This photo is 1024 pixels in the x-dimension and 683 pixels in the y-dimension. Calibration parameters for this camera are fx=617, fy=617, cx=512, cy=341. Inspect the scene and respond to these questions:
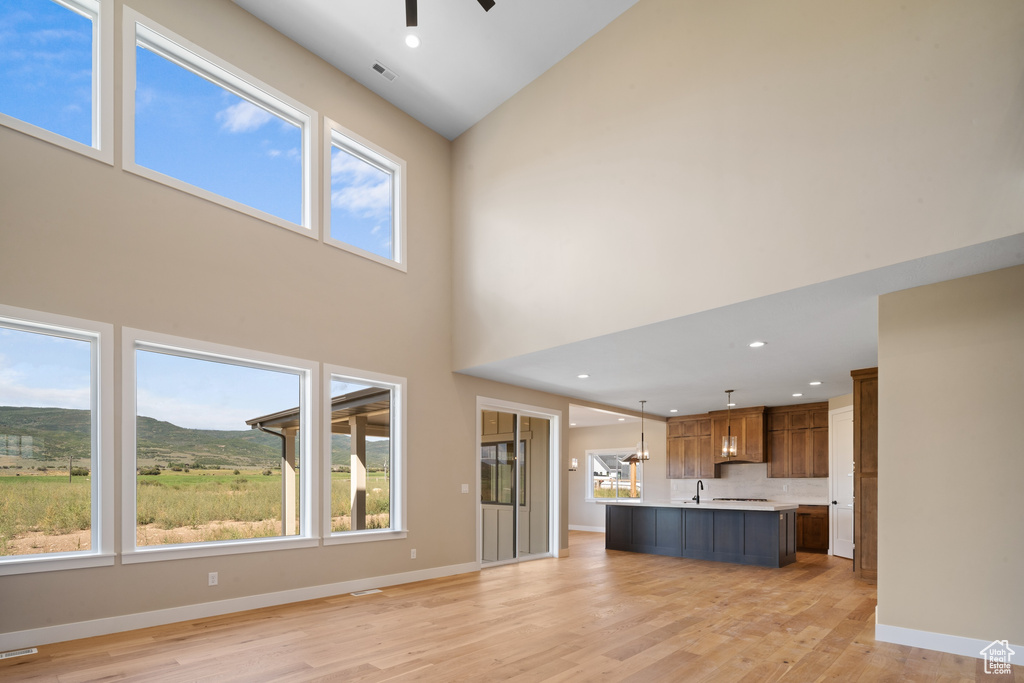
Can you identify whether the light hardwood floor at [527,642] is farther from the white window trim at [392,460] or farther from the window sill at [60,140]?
the window sill at [60,140]

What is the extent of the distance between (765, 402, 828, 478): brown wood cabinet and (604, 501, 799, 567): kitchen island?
1555 millimetres

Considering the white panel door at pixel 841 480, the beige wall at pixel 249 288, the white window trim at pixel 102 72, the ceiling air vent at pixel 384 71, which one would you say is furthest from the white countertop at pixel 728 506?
the white window trim at pixel 102 72

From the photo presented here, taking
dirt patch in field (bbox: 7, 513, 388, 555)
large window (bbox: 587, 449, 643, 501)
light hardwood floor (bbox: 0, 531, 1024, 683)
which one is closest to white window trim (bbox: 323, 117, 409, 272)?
dirt patch in field (bbox: 7, 513, 388, 555)

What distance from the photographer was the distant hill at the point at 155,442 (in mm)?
4238

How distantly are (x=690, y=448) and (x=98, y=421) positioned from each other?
9.89 meters

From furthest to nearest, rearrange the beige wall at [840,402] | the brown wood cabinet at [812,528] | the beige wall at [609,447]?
1. the beige wall at [609,447]
2. the brown wood cabinet at [812,528]
3. the beige wall at [840,402]

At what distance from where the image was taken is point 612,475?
550 inches

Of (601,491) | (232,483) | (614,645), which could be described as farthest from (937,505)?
(601,491)

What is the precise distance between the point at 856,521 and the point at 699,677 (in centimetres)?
442

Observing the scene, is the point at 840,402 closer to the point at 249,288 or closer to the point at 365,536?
the point at 365,536

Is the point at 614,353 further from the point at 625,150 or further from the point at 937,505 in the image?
the point at 937,505

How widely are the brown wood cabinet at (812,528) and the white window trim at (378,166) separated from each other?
756cm

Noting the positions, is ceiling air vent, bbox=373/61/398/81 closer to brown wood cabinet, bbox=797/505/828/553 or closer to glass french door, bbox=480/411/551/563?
glass french door, bbox=480/411/551/563

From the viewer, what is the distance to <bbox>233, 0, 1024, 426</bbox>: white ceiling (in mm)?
4840
